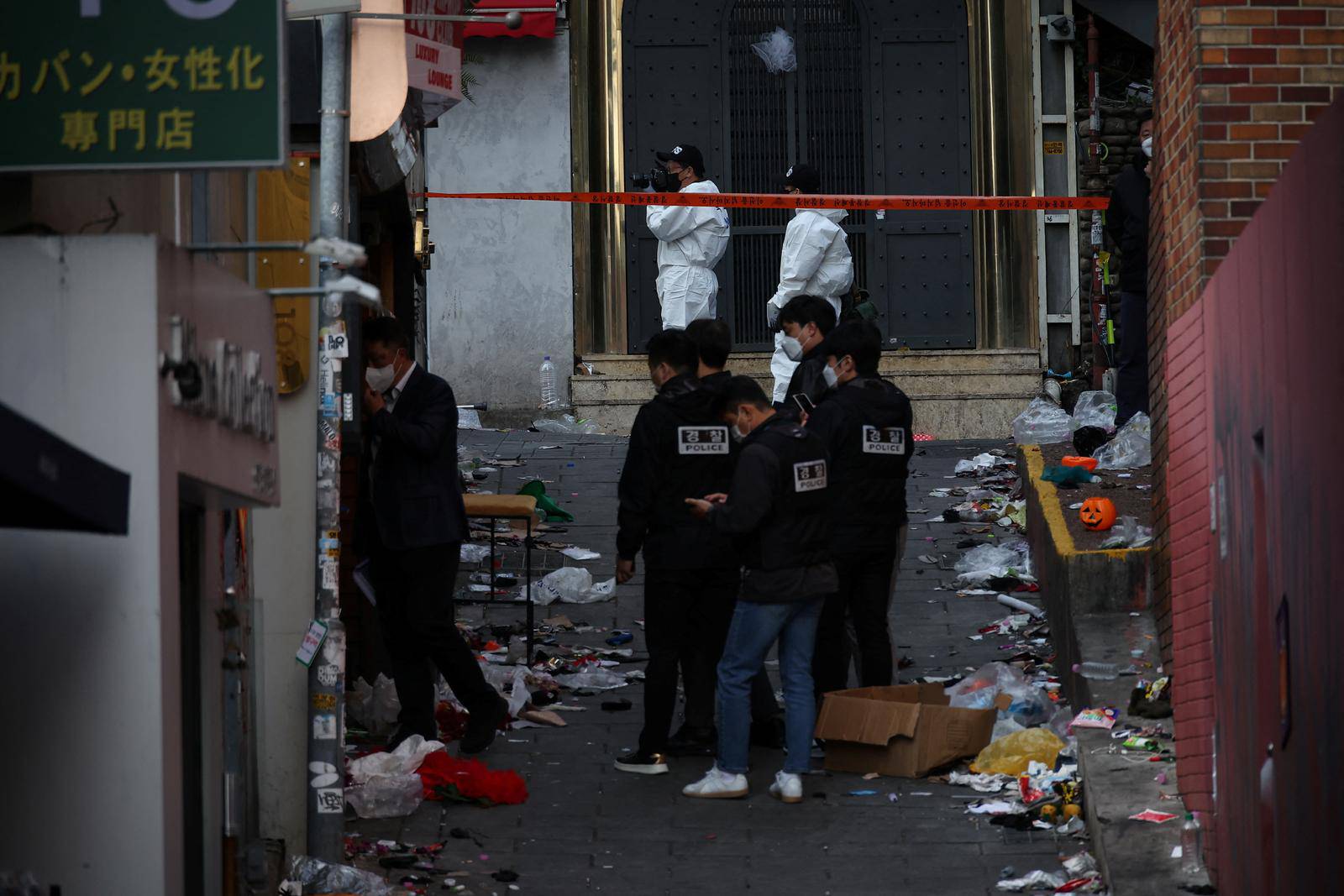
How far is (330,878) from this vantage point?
7105 millimetres

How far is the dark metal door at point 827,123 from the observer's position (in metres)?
19.6

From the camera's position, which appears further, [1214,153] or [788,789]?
[788,789]

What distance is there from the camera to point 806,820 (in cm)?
834

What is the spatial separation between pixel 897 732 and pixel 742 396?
1.62 metres

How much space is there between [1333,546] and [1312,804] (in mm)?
765

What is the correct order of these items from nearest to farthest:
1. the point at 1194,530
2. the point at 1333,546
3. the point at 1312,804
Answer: the point at 1333,546 < the point at 1312,804 < the point at 1194,530

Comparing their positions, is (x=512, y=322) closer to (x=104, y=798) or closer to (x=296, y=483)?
(x=296, y=483)

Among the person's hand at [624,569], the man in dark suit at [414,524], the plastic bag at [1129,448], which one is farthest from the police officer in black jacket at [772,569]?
the plastic bag at [1129,448]

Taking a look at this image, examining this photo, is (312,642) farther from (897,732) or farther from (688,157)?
(688,157)

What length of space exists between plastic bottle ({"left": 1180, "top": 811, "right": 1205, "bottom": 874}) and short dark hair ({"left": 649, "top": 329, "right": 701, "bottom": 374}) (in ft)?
10.3

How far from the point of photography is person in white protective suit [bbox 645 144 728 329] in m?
16.8

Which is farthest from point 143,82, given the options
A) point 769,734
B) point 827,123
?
point 827,123

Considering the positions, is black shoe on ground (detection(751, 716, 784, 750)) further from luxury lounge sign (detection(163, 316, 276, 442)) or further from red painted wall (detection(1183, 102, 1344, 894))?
luxury lounge sign (detection(163, 316, 276, 442))

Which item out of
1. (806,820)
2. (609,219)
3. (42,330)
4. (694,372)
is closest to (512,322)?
(609,219)
